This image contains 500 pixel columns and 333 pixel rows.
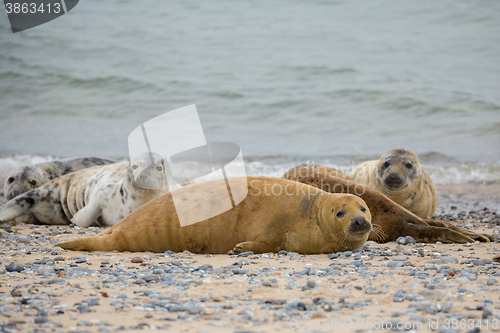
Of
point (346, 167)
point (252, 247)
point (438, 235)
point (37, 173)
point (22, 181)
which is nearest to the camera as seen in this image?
point (252, 247)

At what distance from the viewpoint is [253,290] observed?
2.78 metres

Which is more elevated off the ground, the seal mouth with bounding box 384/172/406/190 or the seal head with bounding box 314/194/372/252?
the seal head with bounding box 314/194/372/252

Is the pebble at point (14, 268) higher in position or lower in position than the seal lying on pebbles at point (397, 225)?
higher

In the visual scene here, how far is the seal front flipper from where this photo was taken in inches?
218

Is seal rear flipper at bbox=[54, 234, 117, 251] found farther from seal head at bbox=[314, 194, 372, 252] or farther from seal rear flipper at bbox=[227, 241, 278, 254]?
seal head at bbox=[314, 194, 372, 252]

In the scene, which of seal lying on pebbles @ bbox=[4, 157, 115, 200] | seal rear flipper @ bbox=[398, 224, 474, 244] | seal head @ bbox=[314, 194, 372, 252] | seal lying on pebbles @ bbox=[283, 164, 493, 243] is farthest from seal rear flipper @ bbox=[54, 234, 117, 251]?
seal lying on pebbles @ bbox=[4, 157, 115, 200]

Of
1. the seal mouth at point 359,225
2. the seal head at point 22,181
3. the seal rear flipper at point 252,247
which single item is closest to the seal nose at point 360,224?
the seal mouth at point 359,225

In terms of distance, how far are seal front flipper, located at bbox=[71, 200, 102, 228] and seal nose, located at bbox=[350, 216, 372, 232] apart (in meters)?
3.18

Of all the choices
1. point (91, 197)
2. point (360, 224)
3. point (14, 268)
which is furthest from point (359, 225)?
point (91, 197)

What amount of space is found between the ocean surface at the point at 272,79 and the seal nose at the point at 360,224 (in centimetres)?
613

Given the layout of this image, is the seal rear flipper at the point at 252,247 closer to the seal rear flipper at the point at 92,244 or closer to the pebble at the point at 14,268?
the seal rear flipper at the point at 92,244

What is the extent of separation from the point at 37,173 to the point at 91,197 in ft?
6.07

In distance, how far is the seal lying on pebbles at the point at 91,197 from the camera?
5.49 meters

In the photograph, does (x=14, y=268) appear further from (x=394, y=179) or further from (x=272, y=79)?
(x=272, y=79)
